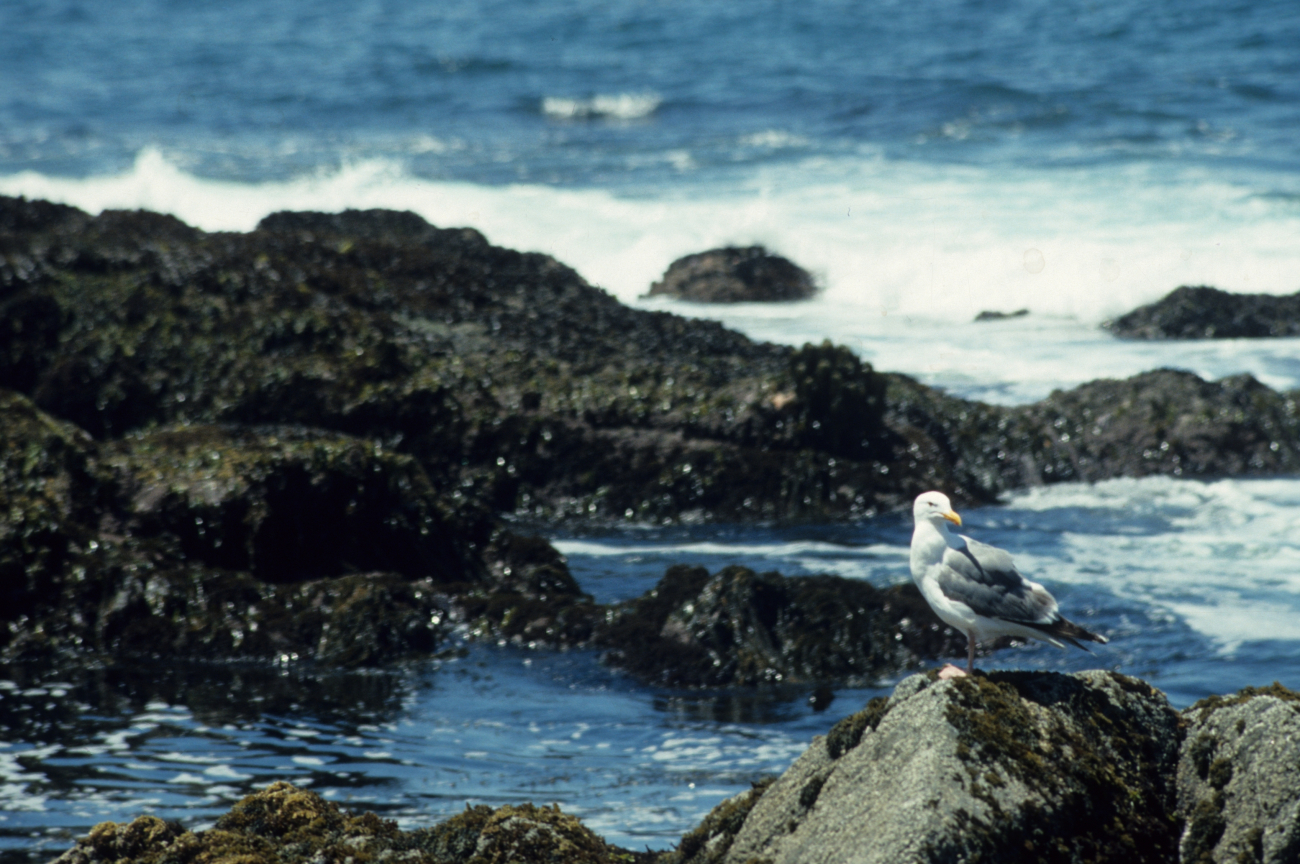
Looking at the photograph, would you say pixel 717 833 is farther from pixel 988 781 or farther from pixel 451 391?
pixel 451 391

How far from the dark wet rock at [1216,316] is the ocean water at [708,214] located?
51 centimetres

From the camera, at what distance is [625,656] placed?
7539 mm

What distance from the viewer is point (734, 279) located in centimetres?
1958

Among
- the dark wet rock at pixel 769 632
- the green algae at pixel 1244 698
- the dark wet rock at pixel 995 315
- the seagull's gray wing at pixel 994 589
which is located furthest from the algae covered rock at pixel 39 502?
the dark wet rock at pixel 995 315

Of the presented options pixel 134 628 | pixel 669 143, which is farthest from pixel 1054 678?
pixel 669 143

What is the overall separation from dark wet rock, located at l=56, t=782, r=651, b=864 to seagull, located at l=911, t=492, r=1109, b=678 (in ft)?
4.50

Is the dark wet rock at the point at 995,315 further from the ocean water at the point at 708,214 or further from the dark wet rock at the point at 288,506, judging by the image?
the dark wet rock at the point at 288,506

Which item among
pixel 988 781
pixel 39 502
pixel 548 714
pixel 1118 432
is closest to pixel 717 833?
pixel 988 781

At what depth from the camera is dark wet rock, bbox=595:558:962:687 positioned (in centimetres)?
739

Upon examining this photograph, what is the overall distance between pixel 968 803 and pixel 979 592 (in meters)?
1.10

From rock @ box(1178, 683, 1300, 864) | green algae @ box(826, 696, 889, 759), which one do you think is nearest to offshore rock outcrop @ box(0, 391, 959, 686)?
green algae @ box(826, 696, 889, 759)

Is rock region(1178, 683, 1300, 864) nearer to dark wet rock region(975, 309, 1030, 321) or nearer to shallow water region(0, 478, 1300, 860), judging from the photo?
shallow water region(0, 478, 1300, 860)

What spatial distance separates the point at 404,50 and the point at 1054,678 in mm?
41385

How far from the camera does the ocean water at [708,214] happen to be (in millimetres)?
6508
